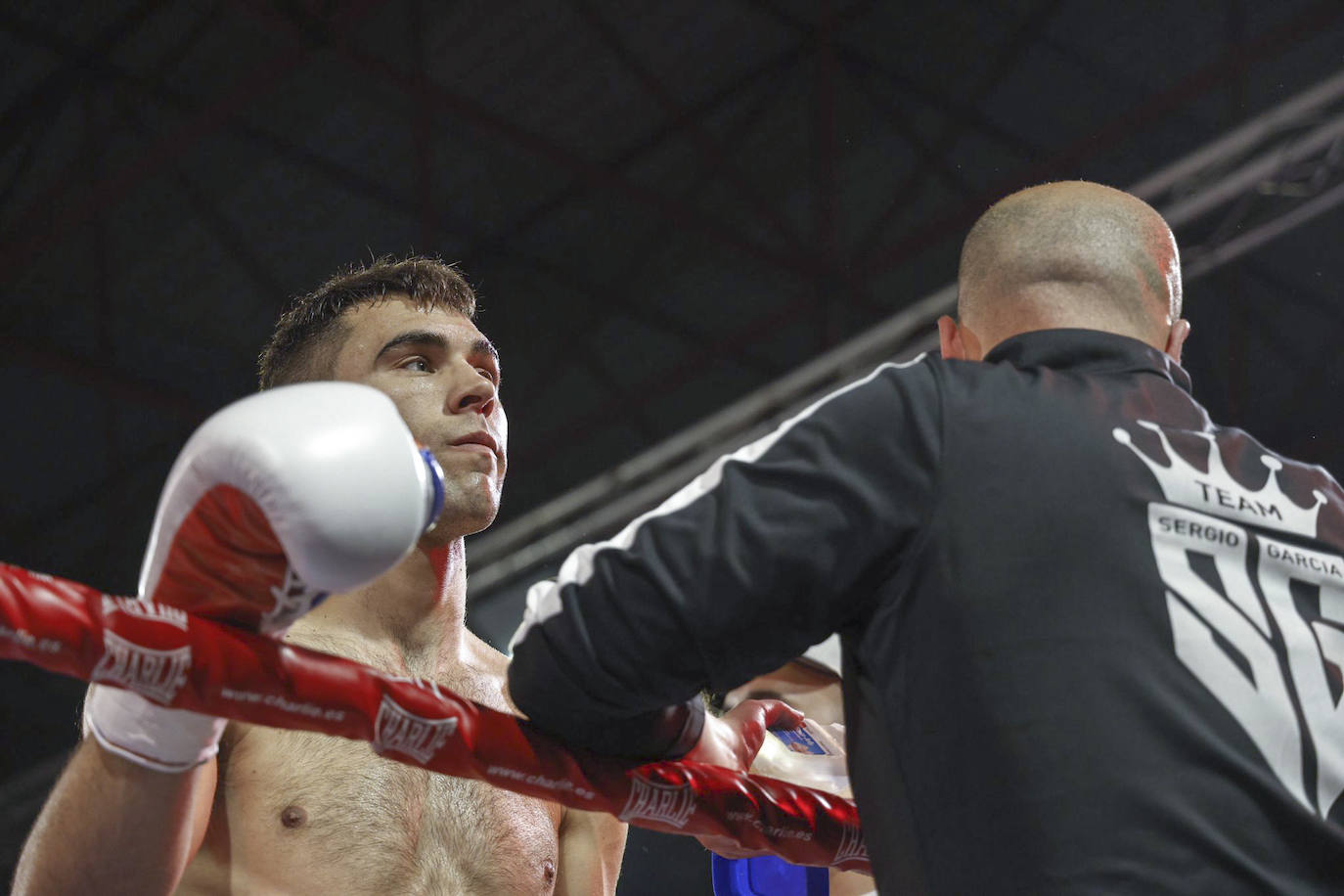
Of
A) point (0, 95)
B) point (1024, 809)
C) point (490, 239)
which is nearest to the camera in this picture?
point (1024, 809)

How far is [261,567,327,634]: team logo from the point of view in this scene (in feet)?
3.87

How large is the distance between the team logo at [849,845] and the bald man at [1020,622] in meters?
0.31

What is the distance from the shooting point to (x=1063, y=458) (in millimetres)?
1221

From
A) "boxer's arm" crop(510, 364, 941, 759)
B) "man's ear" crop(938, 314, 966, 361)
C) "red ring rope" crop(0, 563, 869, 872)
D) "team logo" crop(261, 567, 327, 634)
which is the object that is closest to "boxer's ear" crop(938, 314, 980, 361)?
"man's ear" crop(938, 314, 966, 361)

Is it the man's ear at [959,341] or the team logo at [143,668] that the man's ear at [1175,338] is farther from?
the team logo at [143,668]

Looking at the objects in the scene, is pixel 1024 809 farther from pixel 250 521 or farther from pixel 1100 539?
pixel 250 521

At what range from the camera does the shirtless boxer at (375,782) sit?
4.59ft

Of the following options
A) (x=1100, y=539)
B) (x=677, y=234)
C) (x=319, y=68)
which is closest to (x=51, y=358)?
(x=319, y=68)

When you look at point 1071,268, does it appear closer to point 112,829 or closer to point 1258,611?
point 1258,611

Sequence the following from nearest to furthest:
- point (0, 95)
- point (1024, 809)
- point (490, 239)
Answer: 1. point (1024, 809)
2. point (0, 95)
3. point (490, 239)

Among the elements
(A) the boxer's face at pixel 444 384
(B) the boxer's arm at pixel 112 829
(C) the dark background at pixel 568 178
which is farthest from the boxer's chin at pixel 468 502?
(C) the dark background at pixel 568 178

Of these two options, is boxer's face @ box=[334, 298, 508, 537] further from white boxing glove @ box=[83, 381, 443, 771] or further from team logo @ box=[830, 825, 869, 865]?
white boxing glove @ box=[83, 381, 443, 771]

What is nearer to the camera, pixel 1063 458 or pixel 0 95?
pixel 1063 458

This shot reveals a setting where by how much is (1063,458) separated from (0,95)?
4.47 meters
